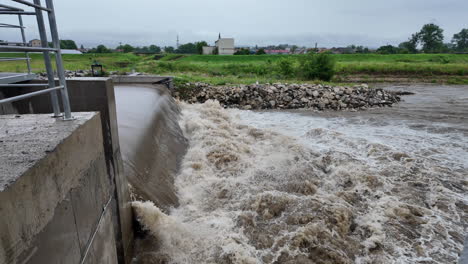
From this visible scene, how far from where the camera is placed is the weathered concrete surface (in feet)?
5.67

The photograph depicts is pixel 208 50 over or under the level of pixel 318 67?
Result: over

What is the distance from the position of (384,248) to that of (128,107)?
781 centimetres

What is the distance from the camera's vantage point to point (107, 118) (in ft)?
13.5

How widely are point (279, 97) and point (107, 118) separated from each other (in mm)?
15231

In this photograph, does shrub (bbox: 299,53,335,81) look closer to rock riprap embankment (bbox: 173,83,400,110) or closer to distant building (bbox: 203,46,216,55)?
rock riprap embankment (bbox: 173,83,400,110)

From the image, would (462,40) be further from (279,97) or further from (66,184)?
(66,184)

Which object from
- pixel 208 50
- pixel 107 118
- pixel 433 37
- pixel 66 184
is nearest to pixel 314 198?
pixel 107 118

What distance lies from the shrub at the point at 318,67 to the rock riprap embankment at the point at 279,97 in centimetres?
772

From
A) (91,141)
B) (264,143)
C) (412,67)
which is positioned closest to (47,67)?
(91,141)

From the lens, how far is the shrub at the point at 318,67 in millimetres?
26703

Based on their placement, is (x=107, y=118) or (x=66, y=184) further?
(x=107, y=118)

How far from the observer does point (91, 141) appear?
297 centimetres

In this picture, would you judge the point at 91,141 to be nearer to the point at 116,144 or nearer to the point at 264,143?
the point at 116,144

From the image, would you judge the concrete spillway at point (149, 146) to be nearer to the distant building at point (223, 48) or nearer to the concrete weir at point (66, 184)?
the concrete weir at point (66, 184)
